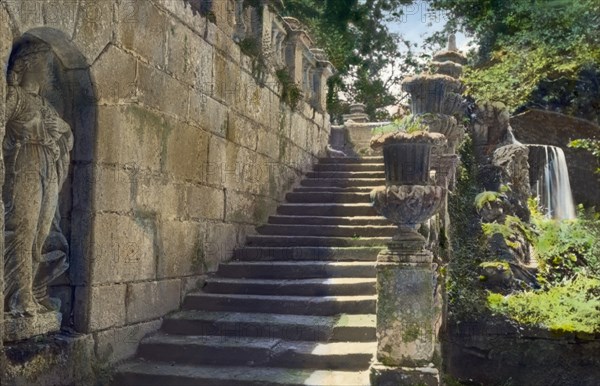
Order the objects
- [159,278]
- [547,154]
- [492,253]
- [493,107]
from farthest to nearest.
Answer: [547,154] → [493,107] → [492,253] → [159,278]

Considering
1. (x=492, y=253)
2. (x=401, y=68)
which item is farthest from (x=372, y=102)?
(x=492, y=253)

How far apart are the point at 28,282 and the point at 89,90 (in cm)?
150

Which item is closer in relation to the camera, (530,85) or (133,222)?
(133,222)

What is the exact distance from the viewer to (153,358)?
17.6 feet

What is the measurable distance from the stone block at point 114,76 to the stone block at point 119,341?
179cm

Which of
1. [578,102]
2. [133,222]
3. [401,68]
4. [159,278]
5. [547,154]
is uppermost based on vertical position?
[401,68]

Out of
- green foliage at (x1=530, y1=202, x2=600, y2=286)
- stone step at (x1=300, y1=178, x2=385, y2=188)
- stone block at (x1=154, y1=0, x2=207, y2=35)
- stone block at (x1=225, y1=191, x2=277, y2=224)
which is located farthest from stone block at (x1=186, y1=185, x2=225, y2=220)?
green foliage at (x1=530, y1=202, x2=600, y2=286)

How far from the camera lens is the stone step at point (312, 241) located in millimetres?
7168

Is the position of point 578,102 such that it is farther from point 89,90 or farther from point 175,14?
point 89,90

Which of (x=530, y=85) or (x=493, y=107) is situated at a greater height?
(x=530, y=85)

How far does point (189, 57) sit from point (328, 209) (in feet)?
9.68

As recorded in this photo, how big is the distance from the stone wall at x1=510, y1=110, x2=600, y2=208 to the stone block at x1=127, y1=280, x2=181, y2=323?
41.6 feet

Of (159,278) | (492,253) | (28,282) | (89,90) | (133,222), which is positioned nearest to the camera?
(28,282)

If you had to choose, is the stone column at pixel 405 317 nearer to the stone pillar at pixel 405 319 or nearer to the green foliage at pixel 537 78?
the stone pillar at pixel 405 319
